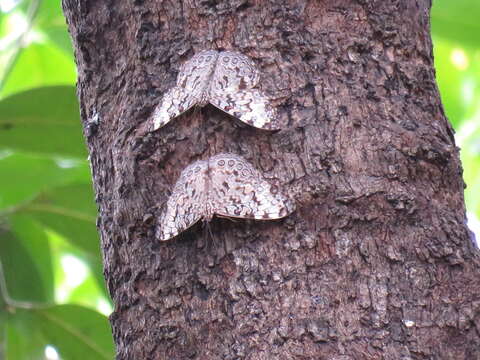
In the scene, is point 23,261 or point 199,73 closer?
point 199,73

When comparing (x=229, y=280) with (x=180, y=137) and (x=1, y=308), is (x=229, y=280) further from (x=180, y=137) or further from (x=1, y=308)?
(x=1, y=308)

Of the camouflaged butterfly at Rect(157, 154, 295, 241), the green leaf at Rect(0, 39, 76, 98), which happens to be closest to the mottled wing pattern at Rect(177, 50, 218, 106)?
the camouflaged butterfly at Rect(157, 154, 295, 241)

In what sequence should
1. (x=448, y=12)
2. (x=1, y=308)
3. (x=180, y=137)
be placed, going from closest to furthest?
(x=180, y=137) → (x=1, y=308) → (x=448, y=12)

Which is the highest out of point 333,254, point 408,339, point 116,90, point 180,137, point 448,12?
point 448,12

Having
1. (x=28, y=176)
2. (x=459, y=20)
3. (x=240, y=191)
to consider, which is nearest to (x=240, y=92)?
(x=240, y=191)

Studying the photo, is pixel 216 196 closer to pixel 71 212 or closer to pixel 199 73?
pixel 199 73

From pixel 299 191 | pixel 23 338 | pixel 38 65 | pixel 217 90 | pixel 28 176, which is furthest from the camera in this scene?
Result: pixel 38 65

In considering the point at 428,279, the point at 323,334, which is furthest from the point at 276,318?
the point at 428,279
